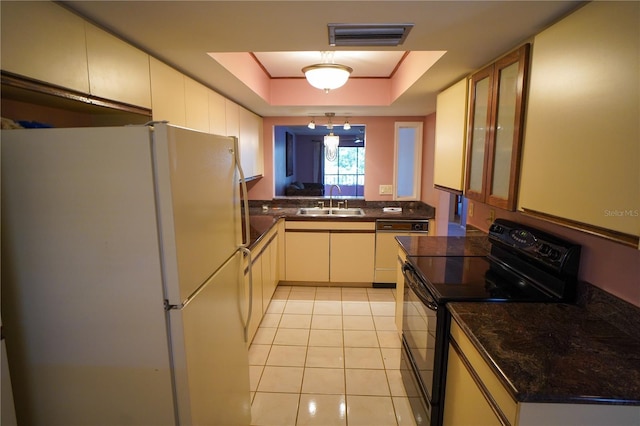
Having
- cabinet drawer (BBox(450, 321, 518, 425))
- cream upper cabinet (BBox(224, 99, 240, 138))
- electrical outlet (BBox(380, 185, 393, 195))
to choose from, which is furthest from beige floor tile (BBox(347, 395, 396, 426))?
electrical outlet (BBox(380, 185, 393, 195))

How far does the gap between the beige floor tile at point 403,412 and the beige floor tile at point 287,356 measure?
717 millimetres

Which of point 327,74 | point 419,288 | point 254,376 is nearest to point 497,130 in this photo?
point 419,288

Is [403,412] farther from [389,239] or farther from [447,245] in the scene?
[389,239]

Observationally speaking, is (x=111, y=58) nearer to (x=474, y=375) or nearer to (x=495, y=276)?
(x=474, y=375)

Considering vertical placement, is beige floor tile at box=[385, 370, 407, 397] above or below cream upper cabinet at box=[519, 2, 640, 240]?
below

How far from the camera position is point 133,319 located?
1.04 meters

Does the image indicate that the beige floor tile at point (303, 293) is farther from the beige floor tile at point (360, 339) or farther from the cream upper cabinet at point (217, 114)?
the cream upper cabinet at point (217, 114)

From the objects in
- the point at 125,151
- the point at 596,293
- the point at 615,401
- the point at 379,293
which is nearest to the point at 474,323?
the point at 615,401

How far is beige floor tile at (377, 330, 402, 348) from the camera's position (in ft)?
8.60

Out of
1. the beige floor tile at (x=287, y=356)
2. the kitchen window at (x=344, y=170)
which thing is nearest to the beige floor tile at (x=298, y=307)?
the beige floor tile at (x=287, y=356)

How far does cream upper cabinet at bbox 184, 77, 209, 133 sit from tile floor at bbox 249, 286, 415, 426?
177cm

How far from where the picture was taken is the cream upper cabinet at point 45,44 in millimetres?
983

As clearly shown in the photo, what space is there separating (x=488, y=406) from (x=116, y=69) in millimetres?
1975

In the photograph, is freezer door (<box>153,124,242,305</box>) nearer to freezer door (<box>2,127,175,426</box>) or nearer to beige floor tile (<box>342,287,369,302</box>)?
freezer door (<box>2,127,175,426</box>)
